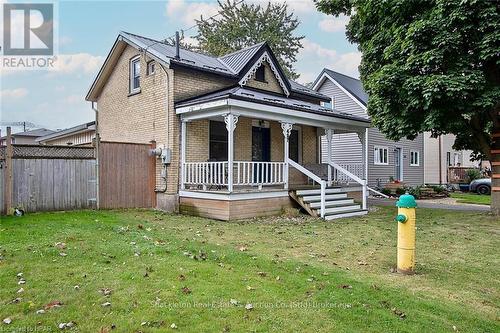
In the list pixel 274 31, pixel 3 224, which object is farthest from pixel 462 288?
pixel 274 31

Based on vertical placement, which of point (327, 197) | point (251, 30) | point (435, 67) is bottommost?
point (327, 197)

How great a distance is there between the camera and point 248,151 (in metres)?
13.6

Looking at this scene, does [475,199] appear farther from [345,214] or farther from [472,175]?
[345,214]

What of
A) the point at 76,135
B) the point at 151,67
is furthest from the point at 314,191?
the point at 76,135

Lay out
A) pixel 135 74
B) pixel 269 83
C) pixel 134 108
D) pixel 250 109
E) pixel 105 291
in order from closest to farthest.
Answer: pixel 105 291
pixel 250 109
pixel 134 108
pixel 135 74
pixel 269 83

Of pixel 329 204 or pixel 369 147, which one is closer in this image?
pixel 329 204

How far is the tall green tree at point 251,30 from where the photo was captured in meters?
32.8

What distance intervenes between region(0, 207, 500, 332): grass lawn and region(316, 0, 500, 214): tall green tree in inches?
146

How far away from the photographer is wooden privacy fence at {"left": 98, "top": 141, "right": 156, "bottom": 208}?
11234 mm

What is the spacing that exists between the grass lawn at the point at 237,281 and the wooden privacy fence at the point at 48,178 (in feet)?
5.29

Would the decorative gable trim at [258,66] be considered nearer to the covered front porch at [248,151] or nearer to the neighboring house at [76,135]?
the covered front porch at [248,151]

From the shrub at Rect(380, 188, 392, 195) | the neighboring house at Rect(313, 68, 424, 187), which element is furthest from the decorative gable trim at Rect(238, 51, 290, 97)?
the shrub at Rect(380, 188, 392, 195)

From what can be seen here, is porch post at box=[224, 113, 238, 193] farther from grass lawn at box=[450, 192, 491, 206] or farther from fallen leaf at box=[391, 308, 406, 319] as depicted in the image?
grass lawn at box=[450, 192, 491, 206]

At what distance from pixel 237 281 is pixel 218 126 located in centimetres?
895
